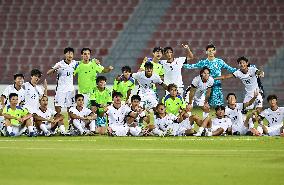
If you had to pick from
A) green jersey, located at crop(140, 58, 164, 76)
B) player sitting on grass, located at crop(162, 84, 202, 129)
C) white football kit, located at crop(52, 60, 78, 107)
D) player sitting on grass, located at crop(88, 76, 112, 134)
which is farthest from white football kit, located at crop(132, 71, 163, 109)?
white football kit, located at crop(52, 60, 78, 107)

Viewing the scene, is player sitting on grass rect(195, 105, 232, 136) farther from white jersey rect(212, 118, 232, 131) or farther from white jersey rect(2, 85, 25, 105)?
white jersey rect(2, 85, 25, 105)

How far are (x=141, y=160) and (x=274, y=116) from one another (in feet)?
21.2

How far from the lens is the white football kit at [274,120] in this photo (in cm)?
1984

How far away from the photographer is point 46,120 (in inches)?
781

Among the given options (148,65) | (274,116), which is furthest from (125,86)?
(274,116)

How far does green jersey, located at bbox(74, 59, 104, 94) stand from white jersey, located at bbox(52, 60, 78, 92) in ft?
0.44

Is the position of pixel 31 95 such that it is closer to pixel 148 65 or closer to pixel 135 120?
pixel 135 120

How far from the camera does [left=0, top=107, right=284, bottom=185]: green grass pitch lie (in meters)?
11.7

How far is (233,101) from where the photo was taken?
67.7 feet

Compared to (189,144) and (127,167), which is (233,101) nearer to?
(189,144)

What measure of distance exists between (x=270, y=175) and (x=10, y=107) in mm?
8665

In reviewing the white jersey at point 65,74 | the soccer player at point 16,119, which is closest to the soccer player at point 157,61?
the white jersey at point 65,74

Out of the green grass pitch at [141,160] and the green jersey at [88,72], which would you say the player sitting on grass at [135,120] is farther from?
the green jersey at [88,72]

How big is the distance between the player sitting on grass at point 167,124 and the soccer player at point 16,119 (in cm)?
252
